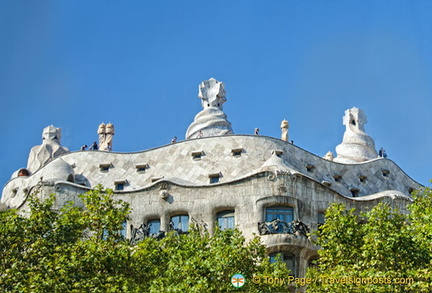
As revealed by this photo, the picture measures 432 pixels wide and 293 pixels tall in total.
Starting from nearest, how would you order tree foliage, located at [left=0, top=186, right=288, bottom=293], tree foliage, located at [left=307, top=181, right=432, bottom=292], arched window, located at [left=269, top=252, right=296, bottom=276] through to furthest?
tree foliage, located at [left=307, top=181, right=432, bottom=292], tree foliage, located at [left=0, top=186, right=288, bottom=293], arched window, located at [left=269, top=252, right=296, bottom=276]

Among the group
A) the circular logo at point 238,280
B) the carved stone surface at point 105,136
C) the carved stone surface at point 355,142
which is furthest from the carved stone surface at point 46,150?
the circular logo at point 238,280

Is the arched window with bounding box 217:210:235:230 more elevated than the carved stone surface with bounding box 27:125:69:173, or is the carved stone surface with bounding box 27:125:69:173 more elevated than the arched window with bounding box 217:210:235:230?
the carved stone surface with bounding box 27:125:69:173

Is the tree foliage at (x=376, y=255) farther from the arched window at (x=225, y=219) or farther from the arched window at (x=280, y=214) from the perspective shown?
the arched window at (x=225, y=219)

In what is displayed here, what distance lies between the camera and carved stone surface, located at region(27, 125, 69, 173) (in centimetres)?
4806

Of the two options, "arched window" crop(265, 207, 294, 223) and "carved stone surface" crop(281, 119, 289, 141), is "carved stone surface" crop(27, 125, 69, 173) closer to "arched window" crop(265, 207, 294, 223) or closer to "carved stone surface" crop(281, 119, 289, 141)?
"carved stone surface" crop(281, 119, 289, 141)

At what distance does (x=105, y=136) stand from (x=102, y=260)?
730 inches

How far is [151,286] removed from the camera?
29125 mm

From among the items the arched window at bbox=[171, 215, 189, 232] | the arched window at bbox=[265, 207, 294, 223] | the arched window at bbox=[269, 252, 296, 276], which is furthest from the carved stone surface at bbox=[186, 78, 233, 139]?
the arched window at bbox=[269, 252, 296, 276]

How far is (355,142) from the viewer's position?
47469mm

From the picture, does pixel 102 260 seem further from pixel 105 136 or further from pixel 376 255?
pixel 105 136

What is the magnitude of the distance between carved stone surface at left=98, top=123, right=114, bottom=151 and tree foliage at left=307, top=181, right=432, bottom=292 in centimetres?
1844

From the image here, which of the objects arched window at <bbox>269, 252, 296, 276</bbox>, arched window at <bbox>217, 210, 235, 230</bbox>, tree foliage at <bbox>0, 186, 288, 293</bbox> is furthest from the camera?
arched window at <bbox>217, 210, 235, 230</bbox>

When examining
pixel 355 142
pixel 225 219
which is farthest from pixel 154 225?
pixel 355 142

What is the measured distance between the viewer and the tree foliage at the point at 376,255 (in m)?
27.9
